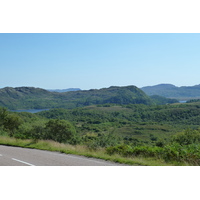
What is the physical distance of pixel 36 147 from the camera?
1622cm

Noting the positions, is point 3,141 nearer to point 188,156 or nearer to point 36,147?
point 36,147

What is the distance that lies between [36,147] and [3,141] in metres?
4.35

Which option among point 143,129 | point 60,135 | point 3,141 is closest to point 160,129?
point 143,129

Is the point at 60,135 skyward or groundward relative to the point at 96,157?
groundward

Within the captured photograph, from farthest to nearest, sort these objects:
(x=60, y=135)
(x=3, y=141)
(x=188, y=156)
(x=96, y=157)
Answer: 1. (x=60, y=135)
2. (x=3, y=141)
3. (x=96, y=157)
4. (x=188, y=156)

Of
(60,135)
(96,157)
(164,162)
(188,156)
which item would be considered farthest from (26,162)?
(60,135)

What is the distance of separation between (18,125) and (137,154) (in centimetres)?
5000

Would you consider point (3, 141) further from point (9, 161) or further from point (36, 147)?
point (9, 161)

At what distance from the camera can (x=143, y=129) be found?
176125mm

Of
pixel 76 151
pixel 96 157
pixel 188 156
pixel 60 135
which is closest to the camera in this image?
pixel 188 156

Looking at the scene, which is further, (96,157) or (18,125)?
(18,125)

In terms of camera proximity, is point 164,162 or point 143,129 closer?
point 164,162

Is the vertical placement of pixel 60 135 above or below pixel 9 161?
below

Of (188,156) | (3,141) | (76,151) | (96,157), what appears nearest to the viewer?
(188,156)
